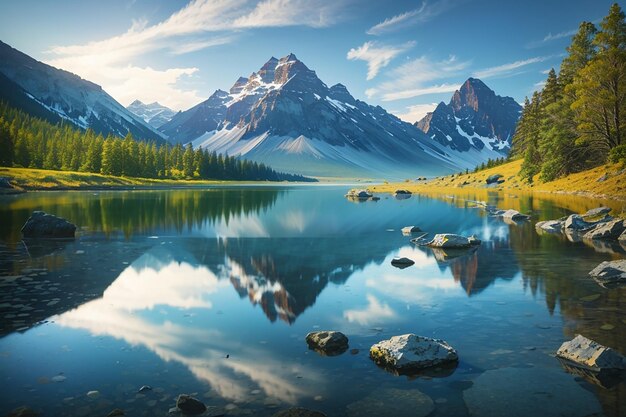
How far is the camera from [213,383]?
971 cm

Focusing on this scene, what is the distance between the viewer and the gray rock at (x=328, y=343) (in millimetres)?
11352

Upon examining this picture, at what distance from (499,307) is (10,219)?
44471 millimetres

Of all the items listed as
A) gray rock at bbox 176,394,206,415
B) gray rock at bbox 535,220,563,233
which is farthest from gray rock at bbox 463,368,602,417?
gray rock at bbox 535,220,563,233

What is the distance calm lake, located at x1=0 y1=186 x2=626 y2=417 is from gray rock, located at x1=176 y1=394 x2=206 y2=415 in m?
0.22

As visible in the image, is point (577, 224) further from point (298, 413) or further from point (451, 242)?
point (298, 413)

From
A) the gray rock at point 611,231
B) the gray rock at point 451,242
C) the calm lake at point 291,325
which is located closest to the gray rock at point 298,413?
the calm lake at point 291,325

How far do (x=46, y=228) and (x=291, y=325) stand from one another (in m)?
25.8

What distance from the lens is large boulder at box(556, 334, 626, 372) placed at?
982cm

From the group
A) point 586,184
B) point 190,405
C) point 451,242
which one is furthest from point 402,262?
point 586,184

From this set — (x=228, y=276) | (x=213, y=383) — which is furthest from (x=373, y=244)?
(x=213, y=383)

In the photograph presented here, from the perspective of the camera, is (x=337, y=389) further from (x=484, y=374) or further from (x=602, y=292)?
(x=602, y=292)

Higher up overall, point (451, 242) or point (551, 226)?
point (551, 226)

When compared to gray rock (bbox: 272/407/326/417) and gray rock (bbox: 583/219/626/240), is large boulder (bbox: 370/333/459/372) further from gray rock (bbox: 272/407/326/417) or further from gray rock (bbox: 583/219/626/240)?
gray rock (bbox: 583/219/626/240)

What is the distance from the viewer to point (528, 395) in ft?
29.4
